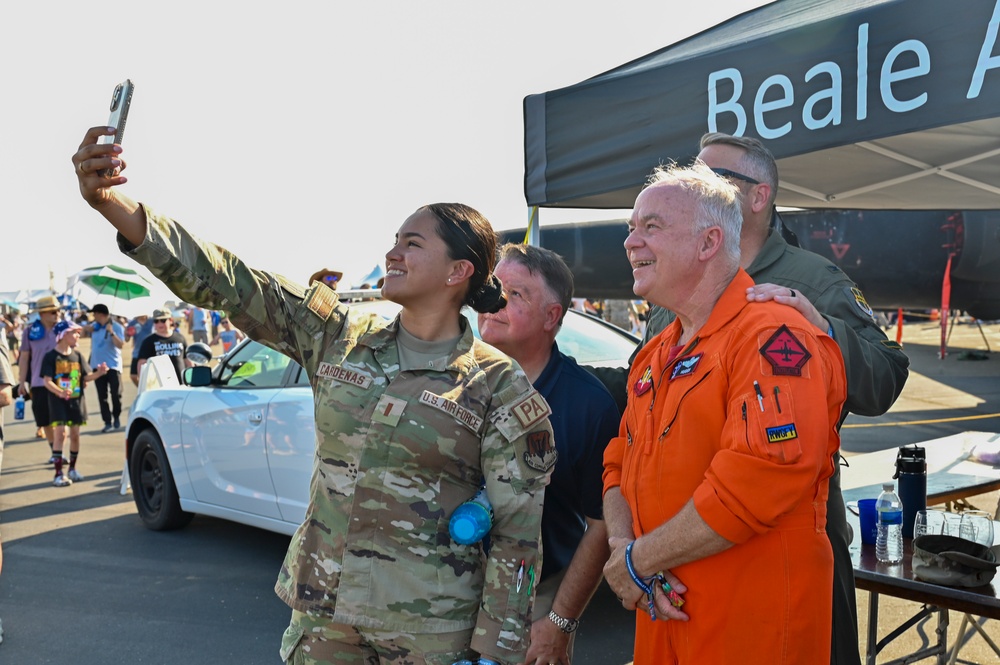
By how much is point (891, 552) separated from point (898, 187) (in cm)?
323

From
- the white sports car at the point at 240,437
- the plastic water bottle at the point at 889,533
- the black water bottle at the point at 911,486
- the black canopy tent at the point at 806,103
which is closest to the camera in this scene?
the plastic water bottle at the point at 889,533

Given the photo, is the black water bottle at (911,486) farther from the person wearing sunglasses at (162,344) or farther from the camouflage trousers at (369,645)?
the person wearing sunglasses at (162,344)

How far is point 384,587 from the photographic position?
6.81ft

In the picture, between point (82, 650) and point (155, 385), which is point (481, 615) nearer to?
point (82, 650)

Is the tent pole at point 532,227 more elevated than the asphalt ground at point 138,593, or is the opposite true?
the tent pole at point 532,227

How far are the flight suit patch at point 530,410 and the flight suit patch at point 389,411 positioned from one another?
28cm

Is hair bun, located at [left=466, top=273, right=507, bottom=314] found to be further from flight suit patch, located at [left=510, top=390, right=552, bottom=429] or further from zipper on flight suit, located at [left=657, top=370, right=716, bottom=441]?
zipper on flight suit, located at [left=657, top=370, right=716, bottom=441]

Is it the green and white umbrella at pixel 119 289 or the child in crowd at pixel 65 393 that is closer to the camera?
the child in crowd at pixel 65 393

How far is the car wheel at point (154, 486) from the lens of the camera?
7043 millimetres

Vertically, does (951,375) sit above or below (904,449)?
below

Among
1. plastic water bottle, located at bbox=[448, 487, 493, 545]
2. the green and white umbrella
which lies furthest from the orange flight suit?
the green and white umbrella

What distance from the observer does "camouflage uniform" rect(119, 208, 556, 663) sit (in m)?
2.07

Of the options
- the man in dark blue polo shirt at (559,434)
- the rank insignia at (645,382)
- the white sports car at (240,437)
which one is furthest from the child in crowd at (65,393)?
the rank insignia at (645,382)

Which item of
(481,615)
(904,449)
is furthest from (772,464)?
(904,449)
